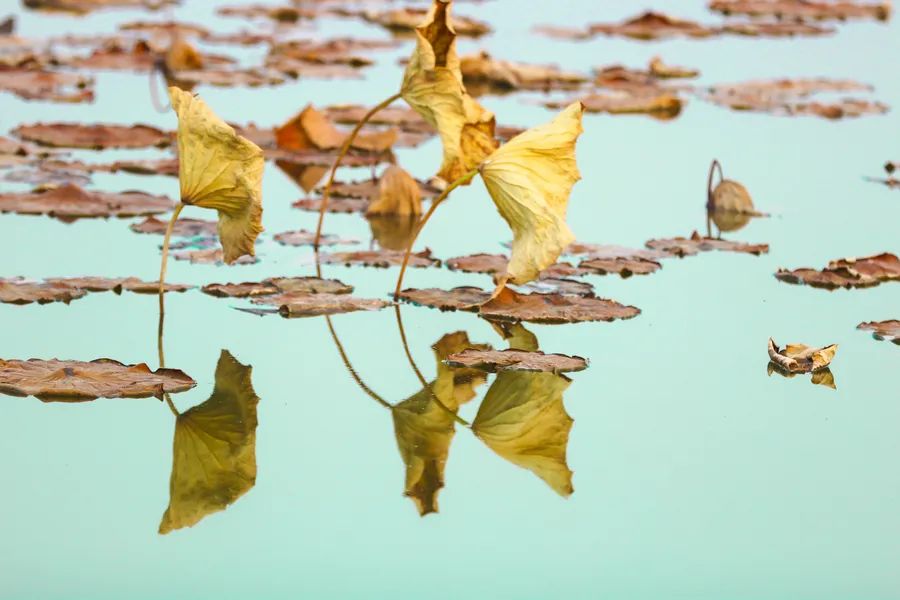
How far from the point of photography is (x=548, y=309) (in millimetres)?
2756

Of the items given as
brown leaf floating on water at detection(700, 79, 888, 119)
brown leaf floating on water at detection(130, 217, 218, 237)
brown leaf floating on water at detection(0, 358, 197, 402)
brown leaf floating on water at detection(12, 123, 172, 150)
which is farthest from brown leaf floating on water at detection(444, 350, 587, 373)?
brown leaf floating on water at detection(700, 79, 888, 119)

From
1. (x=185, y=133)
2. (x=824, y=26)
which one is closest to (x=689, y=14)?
(x=824, y=26)

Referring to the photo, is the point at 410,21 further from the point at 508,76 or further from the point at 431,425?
the point at 431,425

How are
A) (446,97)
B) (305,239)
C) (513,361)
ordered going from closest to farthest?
(513,361) < (446,97) < (305,239)

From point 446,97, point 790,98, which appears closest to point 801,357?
point 446,97

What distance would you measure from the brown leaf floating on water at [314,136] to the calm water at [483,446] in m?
0.61

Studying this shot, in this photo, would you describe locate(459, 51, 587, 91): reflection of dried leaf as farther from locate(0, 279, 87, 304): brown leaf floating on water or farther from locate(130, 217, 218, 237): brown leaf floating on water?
locate(0, 279, 87, 304): brown leaf floating on water

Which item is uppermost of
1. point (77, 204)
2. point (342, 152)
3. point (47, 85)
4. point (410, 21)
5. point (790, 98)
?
point (342, 152)

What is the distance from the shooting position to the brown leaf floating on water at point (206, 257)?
3107 mm

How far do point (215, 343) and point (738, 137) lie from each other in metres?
2.71

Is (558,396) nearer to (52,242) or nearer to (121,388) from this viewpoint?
(121,388)

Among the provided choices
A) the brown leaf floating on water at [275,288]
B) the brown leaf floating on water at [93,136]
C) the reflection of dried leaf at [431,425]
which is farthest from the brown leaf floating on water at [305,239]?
the brown leaf floating on water at [93,136]

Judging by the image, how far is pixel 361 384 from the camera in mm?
2406

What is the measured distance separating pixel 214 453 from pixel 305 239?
1.26 meters
